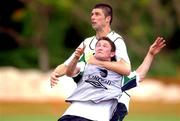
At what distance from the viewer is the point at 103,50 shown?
8.70 m

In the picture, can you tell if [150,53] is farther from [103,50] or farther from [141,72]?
[103,50]

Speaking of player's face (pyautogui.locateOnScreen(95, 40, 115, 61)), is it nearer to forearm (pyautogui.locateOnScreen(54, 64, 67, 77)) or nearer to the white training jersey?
the white training jersey

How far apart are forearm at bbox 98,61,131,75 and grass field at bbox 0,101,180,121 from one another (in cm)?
1418

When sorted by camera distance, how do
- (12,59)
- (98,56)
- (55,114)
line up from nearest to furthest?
(98,56) → (55,114) → (12,59)

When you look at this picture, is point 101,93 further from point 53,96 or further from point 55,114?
point 53,96

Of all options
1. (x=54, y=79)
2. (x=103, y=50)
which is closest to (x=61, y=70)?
(x=54, y=79)

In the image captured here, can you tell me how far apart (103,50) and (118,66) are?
202 millimetres

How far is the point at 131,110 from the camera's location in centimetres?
2548

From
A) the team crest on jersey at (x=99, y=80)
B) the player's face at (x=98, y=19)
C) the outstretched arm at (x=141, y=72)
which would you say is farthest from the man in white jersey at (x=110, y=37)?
the outstretched arm at (x=141, y=72)

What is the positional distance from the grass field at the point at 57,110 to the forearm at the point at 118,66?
1418 cm

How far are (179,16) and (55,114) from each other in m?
7.54

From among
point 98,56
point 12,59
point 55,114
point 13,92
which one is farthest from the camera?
point 12,59

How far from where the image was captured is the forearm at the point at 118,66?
8680 millimetres

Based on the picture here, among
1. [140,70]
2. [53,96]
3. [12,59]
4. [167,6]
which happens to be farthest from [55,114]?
[140,70]
